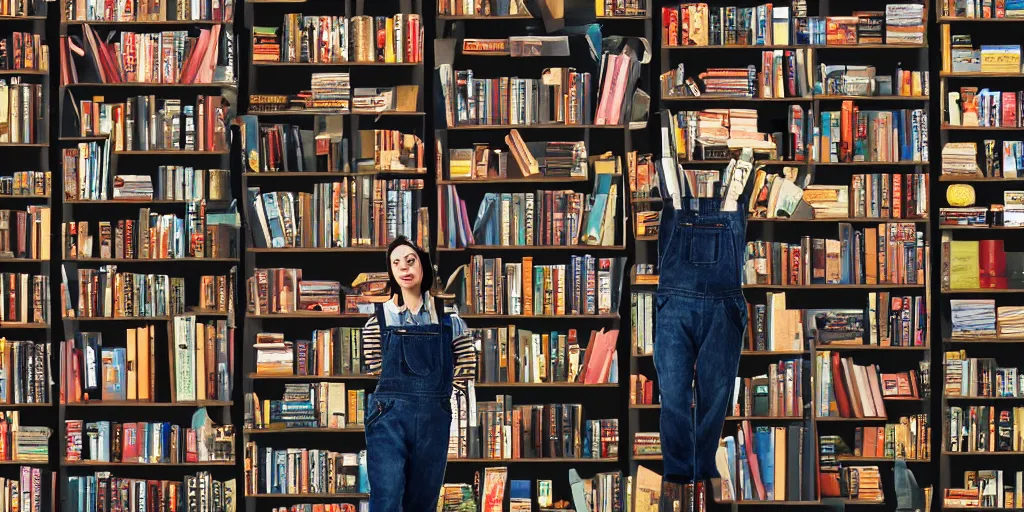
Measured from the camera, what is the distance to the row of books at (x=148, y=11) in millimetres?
6766

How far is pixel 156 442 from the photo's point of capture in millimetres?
6734

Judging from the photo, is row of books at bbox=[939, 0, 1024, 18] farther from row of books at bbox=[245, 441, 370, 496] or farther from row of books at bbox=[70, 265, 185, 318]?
row of books at bbox=[70, 265, 185, 318]

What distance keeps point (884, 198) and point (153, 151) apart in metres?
3.59

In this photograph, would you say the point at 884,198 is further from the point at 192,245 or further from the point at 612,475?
the point at 192,245

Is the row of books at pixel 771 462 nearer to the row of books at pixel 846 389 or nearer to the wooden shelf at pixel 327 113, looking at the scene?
the row of books at pixel 846 389

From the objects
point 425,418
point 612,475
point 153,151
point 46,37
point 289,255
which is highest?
point 46,37

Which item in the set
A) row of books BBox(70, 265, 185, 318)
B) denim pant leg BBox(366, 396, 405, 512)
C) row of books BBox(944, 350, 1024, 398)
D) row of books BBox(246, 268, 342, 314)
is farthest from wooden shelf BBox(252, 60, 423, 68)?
row of books BBox(944, 350, 1024, 398)

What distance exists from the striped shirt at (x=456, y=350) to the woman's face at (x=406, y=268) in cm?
17

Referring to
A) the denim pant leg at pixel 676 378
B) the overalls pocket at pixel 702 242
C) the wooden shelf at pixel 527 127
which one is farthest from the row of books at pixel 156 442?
the overalls pocket at pixel 702 242

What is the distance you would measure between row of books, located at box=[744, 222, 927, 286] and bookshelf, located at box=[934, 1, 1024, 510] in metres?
0.18

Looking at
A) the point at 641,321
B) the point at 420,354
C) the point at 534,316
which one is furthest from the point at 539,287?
the point at 420,354

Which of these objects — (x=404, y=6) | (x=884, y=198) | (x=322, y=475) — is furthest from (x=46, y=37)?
(x=884, y=198)

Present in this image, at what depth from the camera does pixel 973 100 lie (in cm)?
677

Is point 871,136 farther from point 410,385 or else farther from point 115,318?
point 115,318
